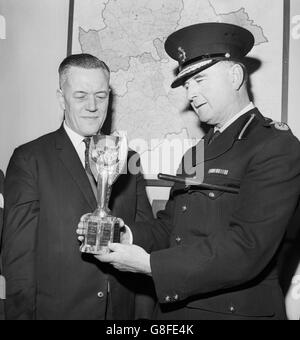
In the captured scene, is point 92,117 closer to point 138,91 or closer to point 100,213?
point 100,213

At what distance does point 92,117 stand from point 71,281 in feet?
2.33

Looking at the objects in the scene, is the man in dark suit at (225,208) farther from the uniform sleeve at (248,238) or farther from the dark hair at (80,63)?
the dark hair at (80,63)

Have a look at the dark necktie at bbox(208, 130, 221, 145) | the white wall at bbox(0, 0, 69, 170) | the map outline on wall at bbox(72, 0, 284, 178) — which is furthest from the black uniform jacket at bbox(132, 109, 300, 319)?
the white wall at bbox(0, 0, 69, 170)

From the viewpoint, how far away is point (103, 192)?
1.53m

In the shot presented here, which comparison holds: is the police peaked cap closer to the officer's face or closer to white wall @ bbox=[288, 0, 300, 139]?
the officer's face

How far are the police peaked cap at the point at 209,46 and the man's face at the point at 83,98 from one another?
364mm

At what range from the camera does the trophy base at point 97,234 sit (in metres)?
1.46

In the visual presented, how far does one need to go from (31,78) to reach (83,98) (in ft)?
2.71

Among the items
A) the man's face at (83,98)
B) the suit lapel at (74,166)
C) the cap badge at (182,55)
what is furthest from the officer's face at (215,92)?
the suit lapel at (74,166)

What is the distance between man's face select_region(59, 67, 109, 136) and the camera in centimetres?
184

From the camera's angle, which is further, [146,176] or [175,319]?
[146,176]

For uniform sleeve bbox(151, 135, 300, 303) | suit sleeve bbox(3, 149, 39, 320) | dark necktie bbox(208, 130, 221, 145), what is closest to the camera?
uniform sleeve bbox(151, 135, 300, 303)
